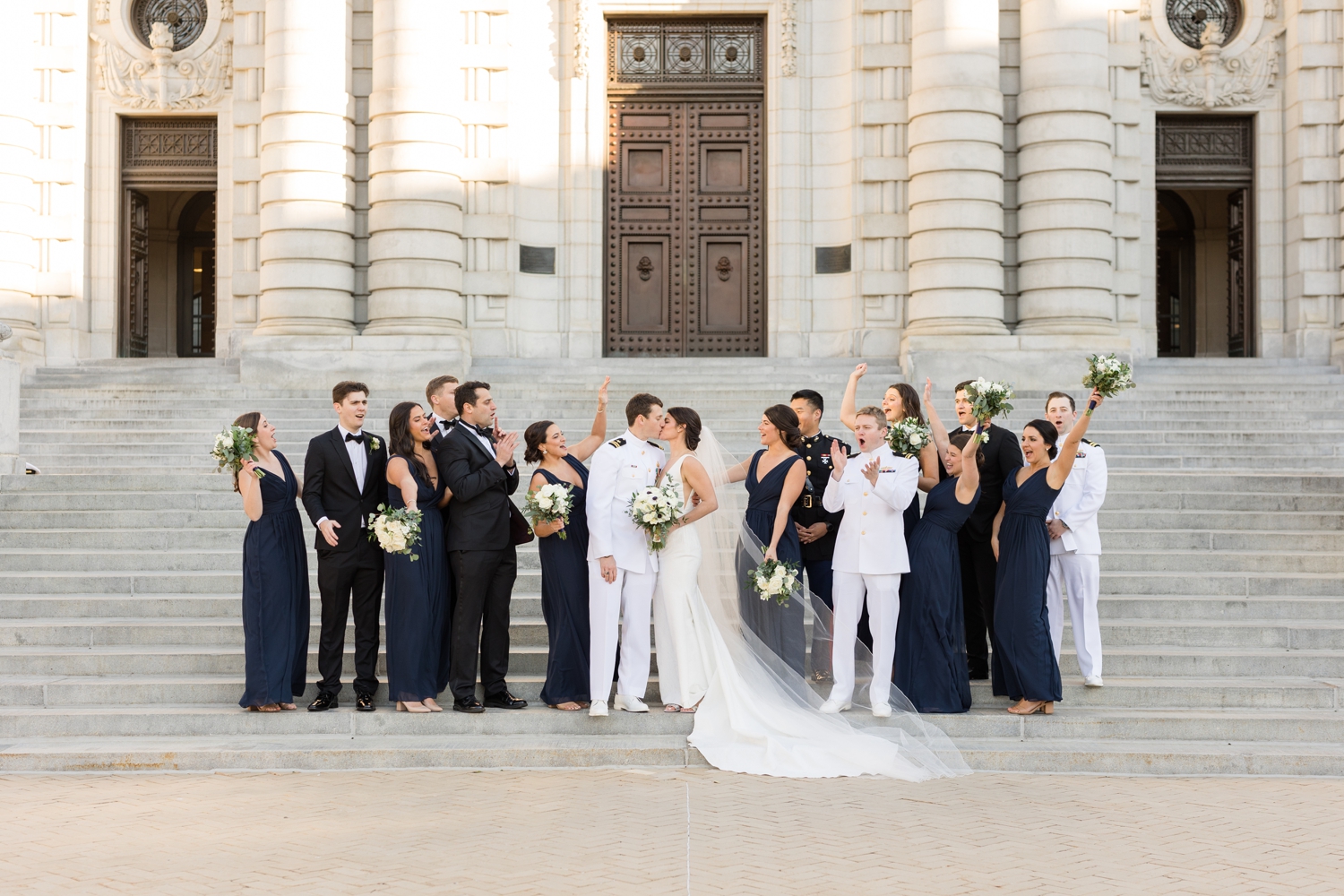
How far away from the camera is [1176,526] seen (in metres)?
11.6

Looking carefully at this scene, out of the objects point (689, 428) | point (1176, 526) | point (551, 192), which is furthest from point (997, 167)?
point (689, 428)

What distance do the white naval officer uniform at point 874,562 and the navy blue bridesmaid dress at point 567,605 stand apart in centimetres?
169

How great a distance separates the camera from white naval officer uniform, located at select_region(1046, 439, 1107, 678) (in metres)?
8.84

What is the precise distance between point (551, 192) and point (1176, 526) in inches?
429

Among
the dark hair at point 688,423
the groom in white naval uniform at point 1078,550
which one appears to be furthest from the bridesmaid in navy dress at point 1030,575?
the dark hair at point 688,423

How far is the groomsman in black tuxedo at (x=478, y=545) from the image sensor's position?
8.48 meters

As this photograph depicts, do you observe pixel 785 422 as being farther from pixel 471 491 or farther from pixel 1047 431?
pixel 471 491

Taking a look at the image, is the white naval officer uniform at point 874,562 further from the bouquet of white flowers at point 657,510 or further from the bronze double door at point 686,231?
the bronze double door at point 686,231

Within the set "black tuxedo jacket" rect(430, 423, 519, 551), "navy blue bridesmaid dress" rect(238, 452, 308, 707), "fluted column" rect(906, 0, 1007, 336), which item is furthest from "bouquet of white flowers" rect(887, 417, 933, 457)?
"fluted column" rect(906, 0, 1007, 336)

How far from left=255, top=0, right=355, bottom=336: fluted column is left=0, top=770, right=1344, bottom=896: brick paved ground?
35.7ft

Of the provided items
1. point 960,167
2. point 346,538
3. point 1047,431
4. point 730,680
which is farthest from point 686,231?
point 730,680

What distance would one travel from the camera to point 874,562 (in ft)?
27.8

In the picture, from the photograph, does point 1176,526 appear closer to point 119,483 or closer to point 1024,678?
point 1024,678

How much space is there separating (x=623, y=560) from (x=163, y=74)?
14417 millimetres
